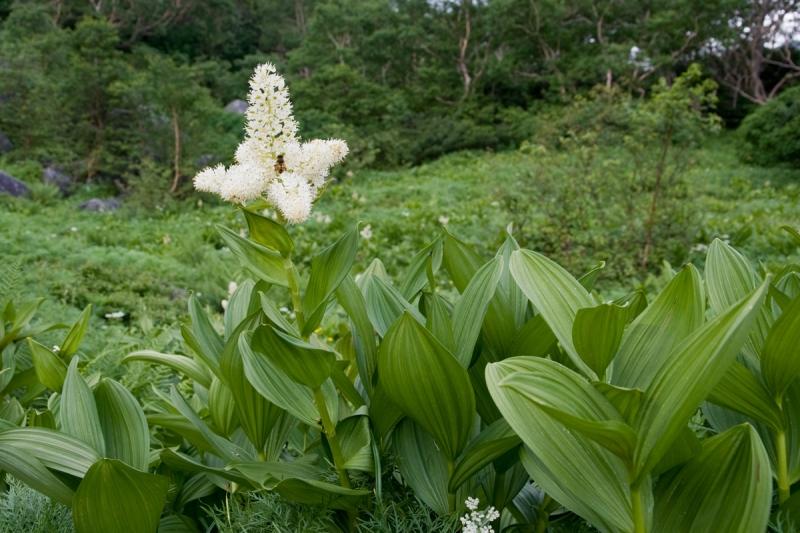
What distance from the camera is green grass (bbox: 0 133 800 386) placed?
15.6 ft

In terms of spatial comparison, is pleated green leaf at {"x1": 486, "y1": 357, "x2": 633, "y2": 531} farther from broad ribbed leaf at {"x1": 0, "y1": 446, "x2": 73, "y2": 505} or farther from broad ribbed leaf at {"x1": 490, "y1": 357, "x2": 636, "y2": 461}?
broad ribbed leaf at {"x1": 0, "y1": 446, "x2": 73, "y2": 505}

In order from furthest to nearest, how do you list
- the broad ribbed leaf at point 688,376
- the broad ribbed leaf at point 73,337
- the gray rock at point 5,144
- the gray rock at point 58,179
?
the gray rock at point 5,144, the gray rock at point 58,179, the broad ribbed leaf at point 73,337, the broad ribbed leaf at point 688,376

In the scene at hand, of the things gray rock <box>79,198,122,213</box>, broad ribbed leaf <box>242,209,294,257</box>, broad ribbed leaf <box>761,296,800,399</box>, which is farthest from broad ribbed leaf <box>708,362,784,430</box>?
gray rock <box>79,198,122,213</box>

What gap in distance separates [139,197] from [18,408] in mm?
9502

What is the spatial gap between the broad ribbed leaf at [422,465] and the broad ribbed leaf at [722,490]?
10.4 inches

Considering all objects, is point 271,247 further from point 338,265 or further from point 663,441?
point 663,441

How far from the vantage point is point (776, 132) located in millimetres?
12508

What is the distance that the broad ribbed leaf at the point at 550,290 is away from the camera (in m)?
0.75

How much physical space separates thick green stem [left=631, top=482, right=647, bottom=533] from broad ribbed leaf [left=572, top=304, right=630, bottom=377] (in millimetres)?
127

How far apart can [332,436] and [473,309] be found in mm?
255

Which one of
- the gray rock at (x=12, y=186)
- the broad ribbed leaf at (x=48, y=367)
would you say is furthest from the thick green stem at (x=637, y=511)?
the gray rock at (x=12, y=186)

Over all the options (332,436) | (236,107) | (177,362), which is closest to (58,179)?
(236,107)

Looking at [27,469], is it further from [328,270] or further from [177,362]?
[328,270]

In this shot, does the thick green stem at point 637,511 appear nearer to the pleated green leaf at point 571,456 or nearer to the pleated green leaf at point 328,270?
the pleated green leaf at point 571,456
